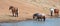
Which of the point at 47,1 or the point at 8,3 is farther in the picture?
the point at 47,1

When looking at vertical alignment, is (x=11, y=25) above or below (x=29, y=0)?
below

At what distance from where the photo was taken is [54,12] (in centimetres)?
3094

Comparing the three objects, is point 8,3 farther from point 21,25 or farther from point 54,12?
point 21,25

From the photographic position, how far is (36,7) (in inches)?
1439

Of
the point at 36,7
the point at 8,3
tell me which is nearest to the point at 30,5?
the point at 36,7

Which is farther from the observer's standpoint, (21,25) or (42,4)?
(42,4)

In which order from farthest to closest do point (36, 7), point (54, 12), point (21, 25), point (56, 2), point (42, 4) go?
1. point (56, 2)
2. point (42, 4)
3. point (36, 7)
4. point (54, 12)
5. point (21, 25)

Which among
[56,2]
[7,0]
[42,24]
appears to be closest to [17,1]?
[7,0]

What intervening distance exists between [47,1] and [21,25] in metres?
A: 20.7

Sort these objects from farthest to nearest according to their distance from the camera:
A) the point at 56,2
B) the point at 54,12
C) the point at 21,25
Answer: the point at 56,2 < the point at 54,12 < the point at 21,25

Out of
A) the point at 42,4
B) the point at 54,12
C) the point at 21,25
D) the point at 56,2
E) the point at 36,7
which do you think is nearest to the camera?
the point at 21,25

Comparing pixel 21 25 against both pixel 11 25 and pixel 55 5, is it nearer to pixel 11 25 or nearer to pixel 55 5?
pixel 11 25

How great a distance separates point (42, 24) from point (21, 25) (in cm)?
192

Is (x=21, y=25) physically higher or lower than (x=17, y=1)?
lower
